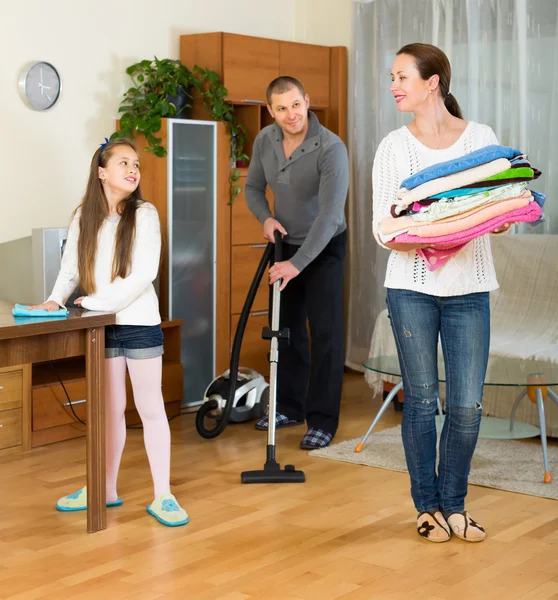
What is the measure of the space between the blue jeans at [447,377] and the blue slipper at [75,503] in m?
1.10

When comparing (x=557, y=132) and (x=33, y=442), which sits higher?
(x=557, y=132)

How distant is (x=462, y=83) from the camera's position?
5.45 meters

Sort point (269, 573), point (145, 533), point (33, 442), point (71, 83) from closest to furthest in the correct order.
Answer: point (269, 573)
point (145, 533)
point (33, 442)
point (71, 83)

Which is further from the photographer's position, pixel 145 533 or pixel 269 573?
pixel 145 533

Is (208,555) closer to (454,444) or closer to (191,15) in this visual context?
(454,444)

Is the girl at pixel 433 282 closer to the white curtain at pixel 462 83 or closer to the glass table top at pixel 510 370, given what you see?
the glass table top at pixel 510 370

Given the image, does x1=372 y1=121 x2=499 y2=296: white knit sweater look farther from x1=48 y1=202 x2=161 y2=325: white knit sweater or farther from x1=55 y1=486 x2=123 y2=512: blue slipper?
Result: x1=55 y1=486 x2=123 y2=512: blue slipper

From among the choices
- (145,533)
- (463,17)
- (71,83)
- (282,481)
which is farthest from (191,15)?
(145,533)

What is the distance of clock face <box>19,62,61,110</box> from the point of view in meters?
4.62

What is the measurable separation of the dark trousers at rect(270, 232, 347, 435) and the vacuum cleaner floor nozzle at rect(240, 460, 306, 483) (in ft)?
1.95

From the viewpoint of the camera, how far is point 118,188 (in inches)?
124

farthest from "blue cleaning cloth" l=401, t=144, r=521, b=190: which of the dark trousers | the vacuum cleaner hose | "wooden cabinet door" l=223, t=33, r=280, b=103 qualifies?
"wooden cabinet door" l=223, t=33, r=280, b=103

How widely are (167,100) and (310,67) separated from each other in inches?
45.5

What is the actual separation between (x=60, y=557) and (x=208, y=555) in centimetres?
43
